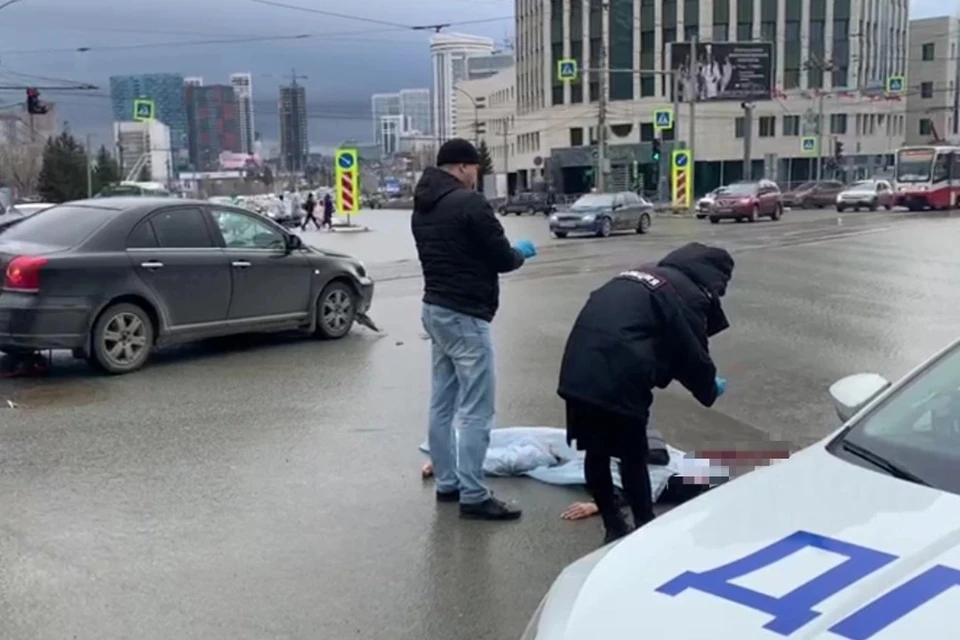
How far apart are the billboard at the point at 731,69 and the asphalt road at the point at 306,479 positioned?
5376 cm

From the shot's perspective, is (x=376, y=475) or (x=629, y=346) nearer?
(x=629, y=346)

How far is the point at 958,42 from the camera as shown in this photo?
97.1 metres

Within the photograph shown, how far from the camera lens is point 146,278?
989 centimetres

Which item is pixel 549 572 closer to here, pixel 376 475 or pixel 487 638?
pixel 487 638

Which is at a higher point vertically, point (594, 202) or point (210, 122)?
point (210, 122)

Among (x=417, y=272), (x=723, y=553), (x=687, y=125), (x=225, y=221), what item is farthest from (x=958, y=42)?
(x=723, y=553)

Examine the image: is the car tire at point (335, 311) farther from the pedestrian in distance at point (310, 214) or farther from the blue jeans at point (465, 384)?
the pedestrian in distance at point (310, 214)

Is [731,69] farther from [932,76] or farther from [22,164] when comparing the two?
[22,164]

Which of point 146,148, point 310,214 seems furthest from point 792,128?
point 146,148

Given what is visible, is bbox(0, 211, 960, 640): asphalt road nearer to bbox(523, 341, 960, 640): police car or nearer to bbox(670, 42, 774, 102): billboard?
bbox(523, 341, 960, 640): police car

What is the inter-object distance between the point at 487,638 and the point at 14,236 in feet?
24.6

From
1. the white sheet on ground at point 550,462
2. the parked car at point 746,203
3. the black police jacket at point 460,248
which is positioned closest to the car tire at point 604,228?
the parked car at point 746,203

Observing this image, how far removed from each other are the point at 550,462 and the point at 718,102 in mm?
70651

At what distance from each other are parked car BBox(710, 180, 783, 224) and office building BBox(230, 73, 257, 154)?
37135 millimetres
